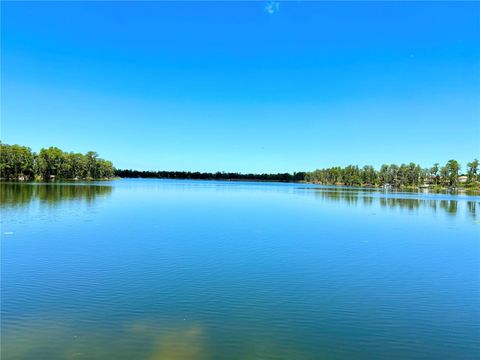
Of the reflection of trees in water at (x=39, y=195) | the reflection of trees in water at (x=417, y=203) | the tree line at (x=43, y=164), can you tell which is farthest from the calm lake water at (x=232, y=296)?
the tree line at (x=43, y=164)

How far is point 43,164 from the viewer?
10981cm

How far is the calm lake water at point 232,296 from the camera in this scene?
26.3ft

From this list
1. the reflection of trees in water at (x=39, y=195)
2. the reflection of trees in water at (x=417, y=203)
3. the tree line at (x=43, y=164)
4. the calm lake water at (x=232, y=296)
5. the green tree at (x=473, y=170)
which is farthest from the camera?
the green tree at (x=473, y=170)

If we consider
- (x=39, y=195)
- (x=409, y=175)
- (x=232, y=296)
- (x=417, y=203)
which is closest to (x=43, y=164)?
(x=39, y=195)

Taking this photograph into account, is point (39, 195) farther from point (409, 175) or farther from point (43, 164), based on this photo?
point (409, 175)

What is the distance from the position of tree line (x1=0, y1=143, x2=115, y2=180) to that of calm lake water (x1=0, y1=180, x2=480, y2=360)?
95.0 meters

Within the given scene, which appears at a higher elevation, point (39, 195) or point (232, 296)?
point (39, 195)

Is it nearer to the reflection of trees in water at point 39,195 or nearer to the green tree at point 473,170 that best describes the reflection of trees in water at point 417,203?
the reflection of trees in water at point 39,195

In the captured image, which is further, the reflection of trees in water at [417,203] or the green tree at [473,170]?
the green tree at [473,170]

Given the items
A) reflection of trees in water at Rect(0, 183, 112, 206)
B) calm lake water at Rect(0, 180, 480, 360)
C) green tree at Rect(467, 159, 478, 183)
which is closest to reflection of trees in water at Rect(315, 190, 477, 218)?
calm lake water at Rect(0, 180, 480, 360)

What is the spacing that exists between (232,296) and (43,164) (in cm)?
11799

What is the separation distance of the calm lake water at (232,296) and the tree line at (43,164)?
312ft

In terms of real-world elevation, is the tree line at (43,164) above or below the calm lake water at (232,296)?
above

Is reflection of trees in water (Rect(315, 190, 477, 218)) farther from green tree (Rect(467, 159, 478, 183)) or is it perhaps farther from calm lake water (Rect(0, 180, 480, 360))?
green tree (Rect(467, 159, 478, 183))
